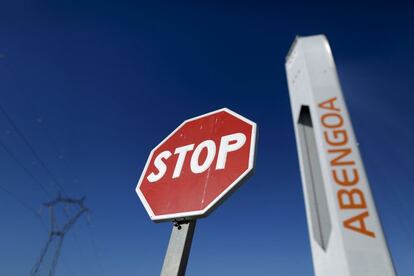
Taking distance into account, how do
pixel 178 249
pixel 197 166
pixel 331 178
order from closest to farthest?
pixel 331 178 < pixel 178 249 < pixel 197 166

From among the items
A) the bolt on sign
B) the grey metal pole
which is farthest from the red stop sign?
the bolt on sign

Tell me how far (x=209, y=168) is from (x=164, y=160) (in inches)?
30.0

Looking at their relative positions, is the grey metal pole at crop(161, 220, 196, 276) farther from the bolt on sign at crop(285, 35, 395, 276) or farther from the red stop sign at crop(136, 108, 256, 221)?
the bolt on sign at crop(285, 35, 395, 276)

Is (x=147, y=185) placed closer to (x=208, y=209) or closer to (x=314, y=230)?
(x=208, y=209)

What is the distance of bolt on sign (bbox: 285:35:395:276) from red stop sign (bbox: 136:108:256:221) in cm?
74

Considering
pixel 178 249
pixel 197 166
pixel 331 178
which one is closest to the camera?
pixel 331 178

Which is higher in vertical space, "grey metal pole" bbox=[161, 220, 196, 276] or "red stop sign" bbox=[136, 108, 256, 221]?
"red stop sign" bbox=[136, 108, 256, 221]

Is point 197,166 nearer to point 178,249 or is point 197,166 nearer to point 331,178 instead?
point 178,249

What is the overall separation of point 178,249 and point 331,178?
1319 mm

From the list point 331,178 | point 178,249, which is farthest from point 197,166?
point 331,178

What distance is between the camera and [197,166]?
100 inches

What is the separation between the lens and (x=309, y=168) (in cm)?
155

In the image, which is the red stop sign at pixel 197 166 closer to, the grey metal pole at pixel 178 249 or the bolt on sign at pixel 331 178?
the grey metal pole at pixel 178 249

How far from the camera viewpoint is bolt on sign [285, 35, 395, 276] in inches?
45.3
